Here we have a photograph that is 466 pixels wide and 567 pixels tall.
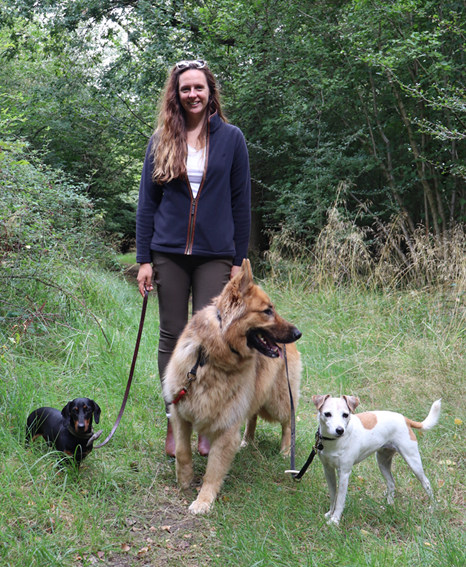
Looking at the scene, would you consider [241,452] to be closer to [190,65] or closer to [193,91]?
[193,91]

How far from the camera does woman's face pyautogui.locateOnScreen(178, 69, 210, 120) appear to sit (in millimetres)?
3238

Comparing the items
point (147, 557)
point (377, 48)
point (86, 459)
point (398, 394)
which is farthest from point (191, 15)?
point (147, 557)

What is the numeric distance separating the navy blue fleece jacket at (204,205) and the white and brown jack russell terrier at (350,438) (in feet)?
3.90

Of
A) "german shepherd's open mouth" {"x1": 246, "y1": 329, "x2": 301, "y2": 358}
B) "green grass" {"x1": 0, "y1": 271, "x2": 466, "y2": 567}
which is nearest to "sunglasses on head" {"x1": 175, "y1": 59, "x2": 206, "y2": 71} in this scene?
"german shepherd's open mouth" {"x1": 246, "y1": 329, "x2": 301, "y2": 358}

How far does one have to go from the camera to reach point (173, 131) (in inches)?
129

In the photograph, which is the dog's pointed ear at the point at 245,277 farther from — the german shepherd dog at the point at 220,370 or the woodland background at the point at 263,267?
the woodland background at the point at 263,267

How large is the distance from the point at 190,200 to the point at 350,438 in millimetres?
1645

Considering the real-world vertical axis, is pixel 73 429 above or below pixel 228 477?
above

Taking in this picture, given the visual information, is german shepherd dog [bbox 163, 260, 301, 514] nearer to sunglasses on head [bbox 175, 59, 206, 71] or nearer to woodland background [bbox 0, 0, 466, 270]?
sunglasses on head [bbox 175, 59, 206, 71]

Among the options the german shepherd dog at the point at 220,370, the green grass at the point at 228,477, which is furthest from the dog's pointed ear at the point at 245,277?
the green grass at the point at 228,477

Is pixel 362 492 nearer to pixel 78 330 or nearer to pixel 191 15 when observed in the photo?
pixel 78 330

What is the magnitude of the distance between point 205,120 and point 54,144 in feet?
32.9

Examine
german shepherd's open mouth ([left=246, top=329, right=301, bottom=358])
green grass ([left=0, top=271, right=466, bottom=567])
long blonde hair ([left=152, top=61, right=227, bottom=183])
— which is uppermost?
long blonde hair ([left=152, top=61, right=227, bottom=183])

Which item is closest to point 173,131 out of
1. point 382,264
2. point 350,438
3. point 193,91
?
point 193,91
